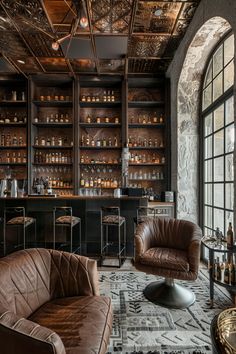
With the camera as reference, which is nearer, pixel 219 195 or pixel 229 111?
pixel 229 111

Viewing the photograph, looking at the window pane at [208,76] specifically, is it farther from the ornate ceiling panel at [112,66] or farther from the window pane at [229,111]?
the ornate ceiling panel at [112,66]

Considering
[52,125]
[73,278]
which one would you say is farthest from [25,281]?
[52,125]

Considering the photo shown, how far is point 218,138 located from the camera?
3754 millimetres

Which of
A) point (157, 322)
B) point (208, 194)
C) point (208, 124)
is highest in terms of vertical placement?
point (208, 124)

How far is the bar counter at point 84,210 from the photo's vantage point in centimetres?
434

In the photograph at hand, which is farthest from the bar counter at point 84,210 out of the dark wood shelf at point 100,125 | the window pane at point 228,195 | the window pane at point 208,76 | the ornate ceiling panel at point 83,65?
the ornate ceiling panel at point 83,65

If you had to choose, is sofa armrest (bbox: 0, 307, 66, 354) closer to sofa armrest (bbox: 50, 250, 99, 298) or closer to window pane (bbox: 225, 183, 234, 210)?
sofa armrest (bbox: 50, 250, 99, 298)

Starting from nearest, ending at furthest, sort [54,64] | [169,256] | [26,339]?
[26,339] → [169,256] → [54,64]

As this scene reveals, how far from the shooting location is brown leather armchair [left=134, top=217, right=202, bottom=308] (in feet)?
8.45

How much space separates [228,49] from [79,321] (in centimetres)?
371

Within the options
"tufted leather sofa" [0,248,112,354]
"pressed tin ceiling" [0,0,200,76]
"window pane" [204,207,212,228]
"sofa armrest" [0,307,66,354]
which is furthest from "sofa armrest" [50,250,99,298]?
"pressed tin ceiling" [0,0,200,76]

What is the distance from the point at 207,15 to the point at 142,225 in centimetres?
281

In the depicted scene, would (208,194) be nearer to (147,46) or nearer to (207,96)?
(207,96)

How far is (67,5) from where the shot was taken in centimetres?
332
